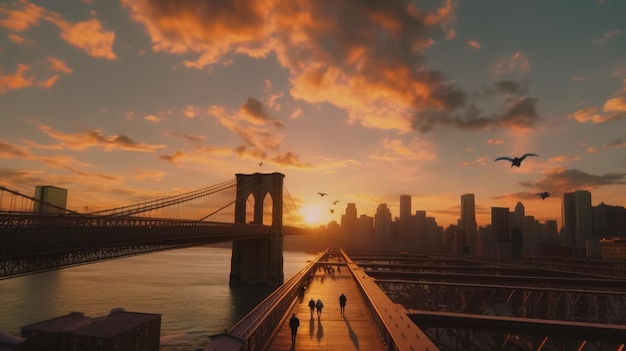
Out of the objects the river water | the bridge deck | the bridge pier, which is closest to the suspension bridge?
the bridge deck

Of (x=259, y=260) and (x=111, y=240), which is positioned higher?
(x=111, y=240)

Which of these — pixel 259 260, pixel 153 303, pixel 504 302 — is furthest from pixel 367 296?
pixel 259 260

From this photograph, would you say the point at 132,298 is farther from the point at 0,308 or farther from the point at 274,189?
the point at 274,189

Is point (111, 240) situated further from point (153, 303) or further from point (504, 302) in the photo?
point (504, 302)

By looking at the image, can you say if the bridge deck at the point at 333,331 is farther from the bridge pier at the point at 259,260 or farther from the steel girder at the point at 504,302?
the bridge pier at the point at 259,260

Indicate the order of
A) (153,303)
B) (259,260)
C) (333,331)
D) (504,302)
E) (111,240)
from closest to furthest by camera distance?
(333,331)
(111,240)
(504,302)
(153,303)
(259,260)

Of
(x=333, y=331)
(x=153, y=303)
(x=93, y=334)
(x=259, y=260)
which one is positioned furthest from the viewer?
(x=259, y=260)

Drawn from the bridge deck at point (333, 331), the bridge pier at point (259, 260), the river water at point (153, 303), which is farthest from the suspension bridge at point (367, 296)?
the bridge pier at point (259, 260)

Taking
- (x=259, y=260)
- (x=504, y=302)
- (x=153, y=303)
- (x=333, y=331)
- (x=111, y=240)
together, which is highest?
(x=111, y=240)

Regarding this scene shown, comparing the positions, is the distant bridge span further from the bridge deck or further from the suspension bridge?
the bridge deck
